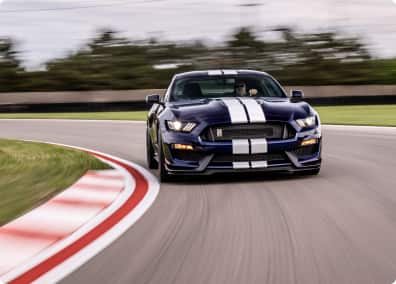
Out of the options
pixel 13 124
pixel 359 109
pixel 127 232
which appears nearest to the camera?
pixel 127 232

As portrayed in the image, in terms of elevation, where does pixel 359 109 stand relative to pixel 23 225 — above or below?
below

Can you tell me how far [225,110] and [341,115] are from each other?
16.9 meters

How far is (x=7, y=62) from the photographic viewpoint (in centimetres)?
4059

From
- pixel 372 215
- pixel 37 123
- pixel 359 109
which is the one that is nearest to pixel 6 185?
pixel 372 215

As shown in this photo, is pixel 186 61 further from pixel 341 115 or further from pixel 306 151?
pixel 306 151

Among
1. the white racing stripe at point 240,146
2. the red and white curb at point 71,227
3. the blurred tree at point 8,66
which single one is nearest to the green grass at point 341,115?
the blurred tree at point 8,66

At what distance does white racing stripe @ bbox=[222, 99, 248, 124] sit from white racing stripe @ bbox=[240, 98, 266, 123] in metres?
0.07

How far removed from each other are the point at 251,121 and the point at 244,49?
1200 inches

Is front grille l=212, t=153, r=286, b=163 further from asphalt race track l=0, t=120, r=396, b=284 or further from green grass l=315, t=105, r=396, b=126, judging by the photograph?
green grass l=315, t=105, r=396, b=126

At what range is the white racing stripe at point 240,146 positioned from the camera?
885 centimetres

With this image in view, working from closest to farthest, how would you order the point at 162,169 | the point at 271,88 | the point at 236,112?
the point at 236,112 < the point at 162,169 < the point at 271,88

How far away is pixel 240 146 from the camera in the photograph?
29.0 feet

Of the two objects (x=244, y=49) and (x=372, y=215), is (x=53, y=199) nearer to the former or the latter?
(x=372, y=215)

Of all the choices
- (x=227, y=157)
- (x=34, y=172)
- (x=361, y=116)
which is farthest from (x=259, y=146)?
(x=361, y=116)
